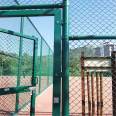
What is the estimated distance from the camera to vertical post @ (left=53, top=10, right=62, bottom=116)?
106 inches

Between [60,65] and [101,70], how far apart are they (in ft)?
1.31

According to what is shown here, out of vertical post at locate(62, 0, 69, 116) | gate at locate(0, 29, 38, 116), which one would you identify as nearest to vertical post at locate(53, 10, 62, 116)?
vertical post at locate(62, 0, 69, 116)

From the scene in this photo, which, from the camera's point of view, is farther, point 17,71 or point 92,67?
point 17,71

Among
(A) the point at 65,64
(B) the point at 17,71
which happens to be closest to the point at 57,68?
(A) the point at 65,64

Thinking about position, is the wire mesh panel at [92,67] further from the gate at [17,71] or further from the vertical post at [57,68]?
the gate at [17,71]

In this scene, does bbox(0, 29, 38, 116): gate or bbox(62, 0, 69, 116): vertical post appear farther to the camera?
bbox(0, 29, 38, 116): gate

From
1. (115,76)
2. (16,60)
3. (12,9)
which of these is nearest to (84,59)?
(115,76)

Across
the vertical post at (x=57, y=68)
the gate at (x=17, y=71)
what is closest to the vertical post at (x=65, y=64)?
the vertical post at (x=57, y=68)

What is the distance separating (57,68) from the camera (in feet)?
8.98

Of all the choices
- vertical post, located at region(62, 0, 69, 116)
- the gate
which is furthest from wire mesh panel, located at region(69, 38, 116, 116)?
the gate

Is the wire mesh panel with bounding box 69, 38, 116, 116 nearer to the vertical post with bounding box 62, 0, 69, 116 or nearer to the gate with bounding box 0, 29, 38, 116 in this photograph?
the vertical post with bounding box 62, 0, 69, 116

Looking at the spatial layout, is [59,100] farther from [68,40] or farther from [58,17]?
[58,17]

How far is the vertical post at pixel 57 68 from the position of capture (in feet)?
8.87

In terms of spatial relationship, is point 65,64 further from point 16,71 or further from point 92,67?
point 16,71
